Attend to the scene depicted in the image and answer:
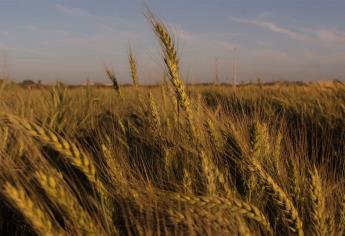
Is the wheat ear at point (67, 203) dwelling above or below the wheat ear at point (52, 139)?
below

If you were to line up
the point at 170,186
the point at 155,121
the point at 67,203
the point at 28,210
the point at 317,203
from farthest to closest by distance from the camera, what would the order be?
the point at 155,121, the point at 170,186, the point at 317,203, the point at 67,203, the point at 28,210

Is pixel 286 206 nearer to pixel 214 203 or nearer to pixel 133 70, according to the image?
pixel 214 203

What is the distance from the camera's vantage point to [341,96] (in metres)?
3.11

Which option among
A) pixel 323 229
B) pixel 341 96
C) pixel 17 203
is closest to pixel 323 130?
pixel 341 96

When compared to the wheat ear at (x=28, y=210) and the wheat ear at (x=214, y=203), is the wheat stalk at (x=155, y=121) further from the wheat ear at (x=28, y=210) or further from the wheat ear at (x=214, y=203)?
the wheat ear at (x=28, y=210)

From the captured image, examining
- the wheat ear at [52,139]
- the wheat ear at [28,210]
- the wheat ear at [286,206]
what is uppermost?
the wheat ear at [52,139]

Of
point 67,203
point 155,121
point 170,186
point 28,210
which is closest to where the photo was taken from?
point 28,210

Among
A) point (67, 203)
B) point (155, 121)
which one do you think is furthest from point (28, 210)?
point (155, 121)

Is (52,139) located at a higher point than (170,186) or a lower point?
higher

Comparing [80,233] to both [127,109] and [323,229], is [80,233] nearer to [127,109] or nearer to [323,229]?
[323,229]

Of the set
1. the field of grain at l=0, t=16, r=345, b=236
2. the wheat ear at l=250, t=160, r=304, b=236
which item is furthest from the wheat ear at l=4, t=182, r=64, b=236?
the wheat ear at l=250, t=160, r=304, b=236

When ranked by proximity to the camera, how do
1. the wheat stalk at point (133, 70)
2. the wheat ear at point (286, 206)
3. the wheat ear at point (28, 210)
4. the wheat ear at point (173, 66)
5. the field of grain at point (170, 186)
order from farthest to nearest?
1. the wheat stalk at point (133, 70)
2. the wheat ear at point (173, 66)
3. the wheat ear at point (286, 206)
4. the field of grain at point (170, 186)
5. the wheat ear at point (28, 210)

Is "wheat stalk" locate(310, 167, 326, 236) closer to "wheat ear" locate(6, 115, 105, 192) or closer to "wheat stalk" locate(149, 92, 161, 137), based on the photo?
"wheat ear" locate(6, 115, 105, 192)

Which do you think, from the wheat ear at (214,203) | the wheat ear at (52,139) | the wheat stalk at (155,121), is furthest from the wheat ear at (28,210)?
the wheat stalk at (155,121)
